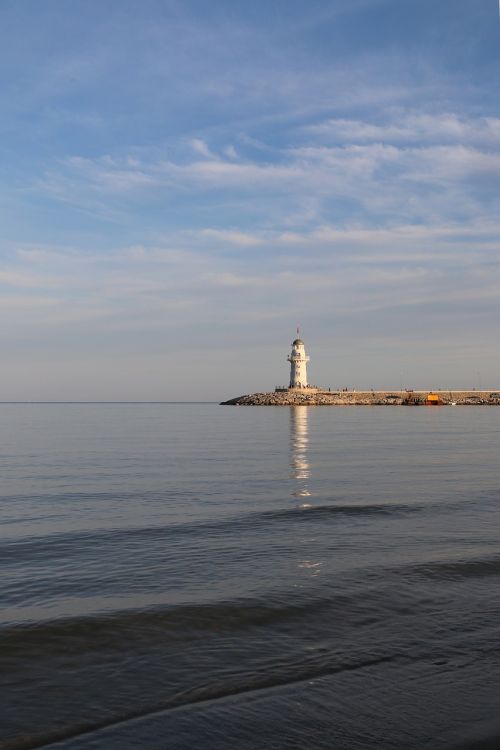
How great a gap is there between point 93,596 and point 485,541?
9.05m

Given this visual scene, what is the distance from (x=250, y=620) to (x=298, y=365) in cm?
16263

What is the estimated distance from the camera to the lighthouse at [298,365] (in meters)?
169

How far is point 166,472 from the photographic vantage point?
95.9 feet

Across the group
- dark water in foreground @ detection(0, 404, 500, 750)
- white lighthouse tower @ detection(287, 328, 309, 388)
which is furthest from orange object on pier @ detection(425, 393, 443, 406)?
dark water in foreground @ detection(0, 404, 500, 750)

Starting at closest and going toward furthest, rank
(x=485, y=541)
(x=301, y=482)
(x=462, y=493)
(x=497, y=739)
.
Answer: (x=497, y=739) → (x=485, y=541) → (x=462, y=493) → (x=301, y=482)

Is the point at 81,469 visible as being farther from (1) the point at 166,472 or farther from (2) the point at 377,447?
(2) the point at 377,447

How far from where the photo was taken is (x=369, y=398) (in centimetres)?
18112

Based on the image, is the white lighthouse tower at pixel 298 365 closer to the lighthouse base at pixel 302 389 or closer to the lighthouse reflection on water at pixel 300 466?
the lighthouse base at pixel 302 389

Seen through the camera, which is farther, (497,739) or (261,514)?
(261,514)

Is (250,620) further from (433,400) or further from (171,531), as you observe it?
(433,400)

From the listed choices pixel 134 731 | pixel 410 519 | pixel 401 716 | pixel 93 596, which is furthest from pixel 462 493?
pixel 134 731

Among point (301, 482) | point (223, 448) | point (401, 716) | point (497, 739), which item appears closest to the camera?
point (497, 739)

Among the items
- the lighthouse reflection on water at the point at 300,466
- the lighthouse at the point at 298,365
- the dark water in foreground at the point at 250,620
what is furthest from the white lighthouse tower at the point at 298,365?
the dark water in foreground at the point at 250,620

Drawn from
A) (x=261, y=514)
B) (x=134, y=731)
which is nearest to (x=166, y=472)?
(x=261, y=514)
